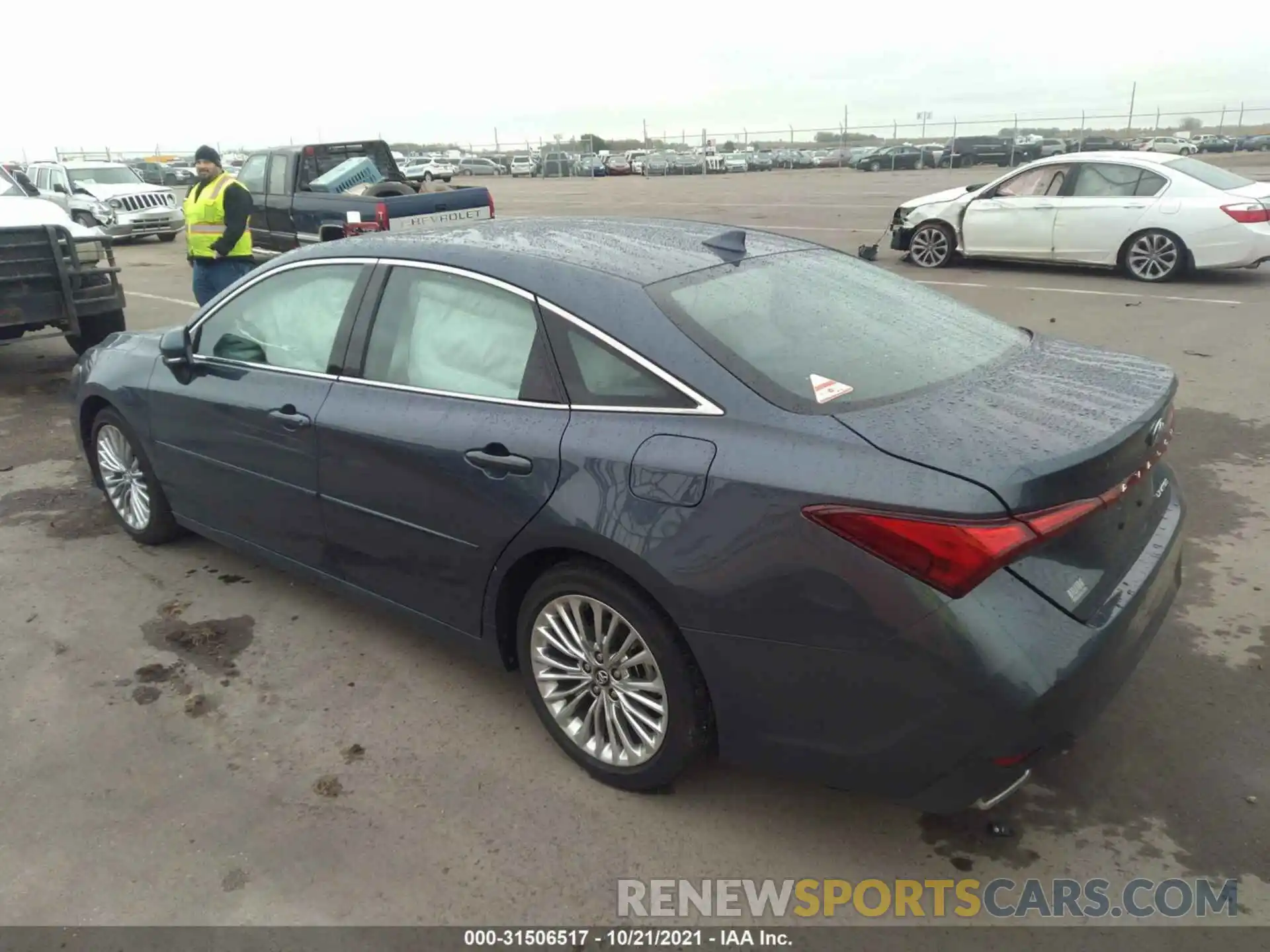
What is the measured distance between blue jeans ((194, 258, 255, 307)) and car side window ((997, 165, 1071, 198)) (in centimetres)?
921

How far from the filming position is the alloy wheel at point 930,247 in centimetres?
1303

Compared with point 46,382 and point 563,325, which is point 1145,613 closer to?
point 563,325

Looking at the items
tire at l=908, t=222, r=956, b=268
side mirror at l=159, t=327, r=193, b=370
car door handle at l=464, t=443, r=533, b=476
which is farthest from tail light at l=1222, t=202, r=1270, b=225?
side mirror at l=159, t=327, r=193, b=370

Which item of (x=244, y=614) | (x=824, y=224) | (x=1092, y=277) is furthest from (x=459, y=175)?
(x=244, y=614)

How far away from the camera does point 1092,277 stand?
1203cm

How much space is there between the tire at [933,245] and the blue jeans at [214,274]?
28.7 feet

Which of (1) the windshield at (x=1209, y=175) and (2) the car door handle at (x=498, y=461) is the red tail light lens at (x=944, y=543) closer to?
(2) the car door handle at (x=498, y=461)

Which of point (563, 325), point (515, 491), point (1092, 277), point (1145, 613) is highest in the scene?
point (563, 325)

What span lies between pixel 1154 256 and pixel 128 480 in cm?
1115

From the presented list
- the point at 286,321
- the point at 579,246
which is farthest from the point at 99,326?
the point at 579,246

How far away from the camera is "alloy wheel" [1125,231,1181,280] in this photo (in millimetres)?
11234

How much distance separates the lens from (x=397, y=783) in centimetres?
309

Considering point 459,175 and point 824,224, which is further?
point 459,175

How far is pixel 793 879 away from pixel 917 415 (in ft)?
4.29
